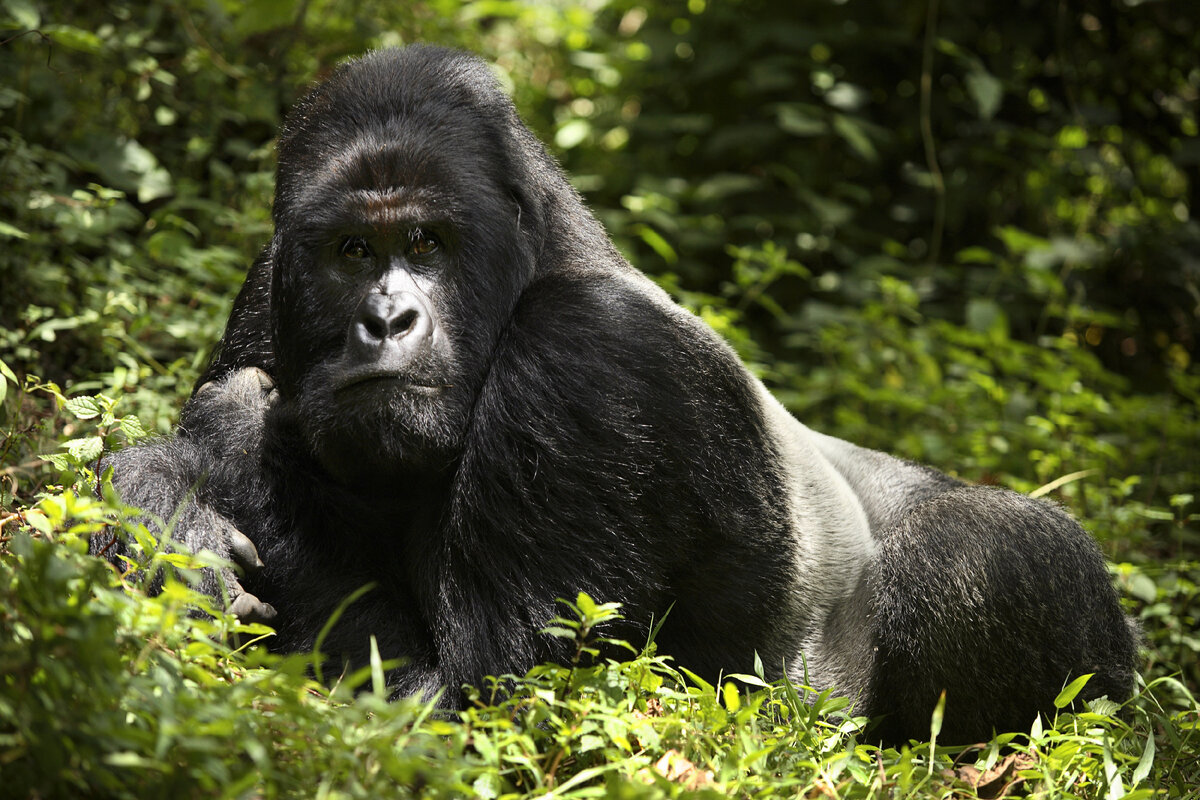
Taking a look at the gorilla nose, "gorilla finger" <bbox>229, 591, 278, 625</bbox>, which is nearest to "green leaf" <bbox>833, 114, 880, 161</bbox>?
the gorilla nose

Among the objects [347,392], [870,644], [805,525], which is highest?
[347,392]

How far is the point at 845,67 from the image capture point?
25.1 ft

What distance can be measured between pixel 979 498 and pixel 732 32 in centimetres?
525

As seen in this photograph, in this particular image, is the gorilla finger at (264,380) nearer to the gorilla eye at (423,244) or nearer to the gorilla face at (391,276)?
the gorilla face at (391,276)

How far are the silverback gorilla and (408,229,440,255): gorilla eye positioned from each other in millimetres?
12

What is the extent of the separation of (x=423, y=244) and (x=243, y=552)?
96 cm

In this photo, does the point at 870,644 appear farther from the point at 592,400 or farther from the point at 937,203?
the point at 937,203

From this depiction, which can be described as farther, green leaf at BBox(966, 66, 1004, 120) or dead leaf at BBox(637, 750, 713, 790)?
green leaf at BBox(966, 66, 1004, 120)

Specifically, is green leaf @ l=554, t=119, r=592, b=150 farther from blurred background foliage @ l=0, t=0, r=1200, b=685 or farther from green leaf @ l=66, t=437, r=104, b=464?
green leaf @ l=66, t=437, r=104, b=464

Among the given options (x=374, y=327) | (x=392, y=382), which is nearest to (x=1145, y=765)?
(x=392, y=382)

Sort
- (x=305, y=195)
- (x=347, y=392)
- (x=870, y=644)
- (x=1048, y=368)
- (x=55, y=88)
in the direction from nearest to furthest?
(x=347, y=392) → (x=305, y=195) → (x=870, y=644) → (x=55, y=88) → (x=1048, y=368)

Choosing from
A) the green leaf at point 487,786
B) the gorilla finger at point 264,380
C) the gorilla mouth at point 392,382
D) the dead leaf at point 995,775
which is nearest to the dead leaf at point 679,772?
the green leaf at point 487,786

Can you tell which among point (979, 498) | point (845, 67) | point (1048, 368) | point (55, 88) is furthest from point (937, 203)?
point (55, 88)

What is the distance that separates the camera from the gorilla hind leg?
329cm
